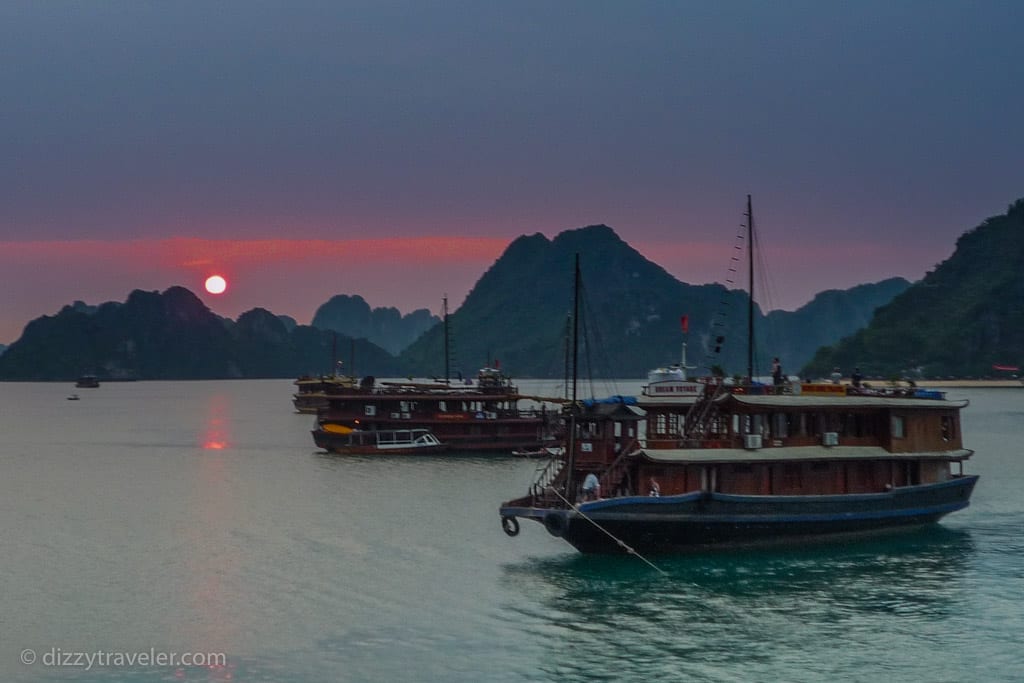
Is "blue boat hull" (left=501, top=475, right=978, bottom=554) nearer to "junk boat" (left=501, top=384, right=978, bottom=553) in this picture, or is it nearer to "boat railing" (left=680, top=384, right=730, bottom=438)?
"junk boat" (left=501, top=384, right=978, bottom=553)

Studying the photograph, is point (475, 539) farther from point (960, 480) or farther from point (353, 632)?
point (960, 480)

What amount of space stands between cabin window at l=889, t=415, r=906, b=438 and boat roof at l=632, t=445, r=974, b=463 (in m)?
0.71

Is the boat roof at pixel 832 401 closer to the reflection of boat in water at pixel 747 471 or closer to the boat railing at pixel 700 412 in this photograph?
the reflection of boat in water at pixel 747 471

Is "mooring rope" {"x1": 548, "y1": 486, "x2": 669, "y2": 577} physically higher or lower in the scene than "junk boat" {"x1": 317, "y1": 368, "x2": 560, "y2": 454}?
lower

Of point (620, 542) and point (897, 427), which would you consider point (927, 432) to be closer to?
point (897, 427)

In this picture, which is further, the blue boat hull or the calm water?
the blue boat hull

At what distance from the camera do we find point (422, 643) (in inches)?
1134

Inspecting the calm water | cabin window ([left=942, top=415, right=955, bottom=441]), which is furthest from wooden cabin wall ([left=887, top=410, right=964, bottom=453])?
the calm water

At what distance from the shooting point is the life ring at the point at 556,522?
35812 millimetres

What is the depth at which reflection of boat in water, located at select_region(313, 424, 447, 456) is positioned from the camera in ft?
255

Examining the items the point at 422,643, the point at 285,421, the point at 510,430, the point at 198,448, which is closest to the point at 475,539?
the point at 422,643

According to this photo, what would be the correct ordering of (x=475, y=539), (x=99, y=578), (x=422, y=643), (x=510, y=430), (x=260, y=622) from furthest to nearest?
1. (x=510, y=430)
2. (x=475, y=539)
3. (x=99, y=578)
4. (x=260, y=622)
5. (x=422, y=643)

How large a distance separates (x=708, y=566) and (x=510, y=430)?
44581 millimetres

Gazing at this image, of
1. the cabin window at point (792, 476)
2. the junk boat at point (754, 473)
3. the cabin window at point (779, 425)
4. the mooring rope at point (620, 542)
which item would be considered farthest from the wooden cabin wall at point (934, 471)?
the mooring rope at point (620, 542)
